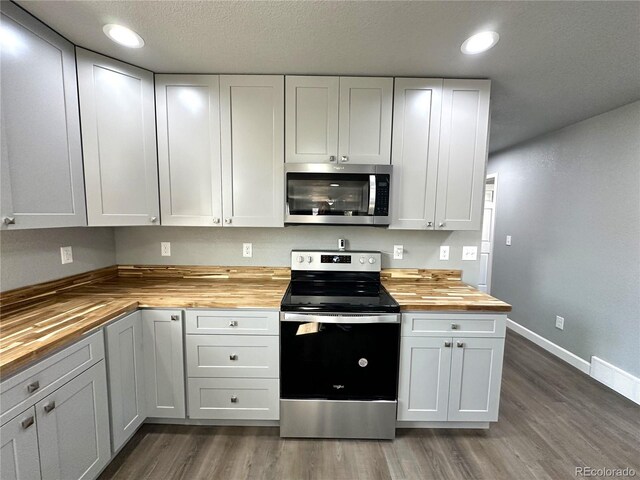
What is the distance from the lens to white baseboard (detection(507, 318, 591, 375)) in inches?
107

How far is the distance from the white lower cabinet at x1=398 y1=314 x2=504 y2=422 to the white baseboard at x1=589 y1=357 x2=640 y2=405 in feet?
4.83

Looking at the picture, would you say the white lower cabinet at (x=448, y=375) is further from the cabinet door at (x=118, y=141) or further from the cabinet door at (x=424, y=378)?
the cabinet door at (x=118, y=141)

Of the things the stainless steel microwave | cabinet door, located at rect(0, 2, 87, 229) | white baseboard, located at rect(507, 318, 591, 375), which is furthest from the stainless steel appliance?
white baseboard, located at rect(507, 318, 591, 375)

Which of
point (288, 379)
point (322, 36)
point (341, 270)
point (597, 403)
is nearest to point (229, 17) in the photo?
point (322, 36)

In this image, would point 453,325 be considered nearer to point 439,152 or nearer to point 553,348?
point 439,152

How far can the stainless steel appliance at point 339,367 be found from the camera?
5.71 ft

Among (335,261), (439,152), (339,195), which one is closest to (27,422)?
(335,261)

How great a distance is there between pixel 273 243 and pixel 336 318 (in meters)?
0.96

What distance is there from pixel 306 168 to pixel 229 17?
0.90 m

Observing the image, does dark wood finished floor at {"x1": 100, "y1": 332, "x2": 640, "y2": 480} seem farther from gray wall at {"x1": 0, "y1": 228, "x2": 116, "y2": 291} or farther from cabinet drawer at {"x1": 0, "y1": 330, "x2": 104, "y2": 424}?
gray wall at {"x1": 0, "y1": 228, "x2": 116, "y2": 291}

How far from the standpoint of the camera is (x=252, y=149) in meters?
2.03

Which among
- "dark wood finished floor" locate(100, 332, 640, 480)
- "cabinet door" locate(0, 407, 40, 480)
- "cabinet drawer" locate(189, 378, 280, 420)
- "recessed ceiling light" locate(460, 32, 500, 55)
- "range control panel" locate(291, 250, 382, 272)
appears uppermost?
"recessed ceiling light" locate(460, 32, 500, 55)

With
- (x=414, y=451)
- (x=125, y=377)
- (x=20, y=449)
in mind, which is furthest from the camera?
(x=414, y=451)

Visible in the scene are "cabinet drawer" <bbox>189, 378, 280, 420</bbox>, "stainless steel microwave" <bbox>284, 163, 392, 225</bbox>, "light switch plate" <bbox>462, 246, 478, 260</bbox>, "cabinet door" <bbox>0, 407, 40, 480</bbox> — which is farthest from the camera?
"light switch plate" <bbox>462, 246, 478, 260</bbox>
